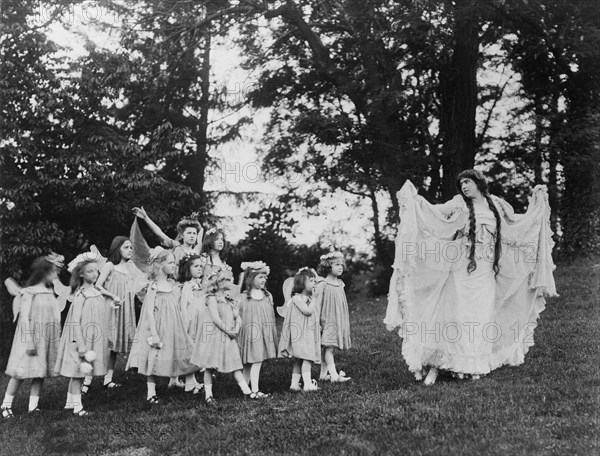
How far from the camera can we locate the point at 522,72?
Result: 754 inches

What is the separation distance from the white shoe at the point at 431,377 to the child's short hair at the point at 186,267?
10.8 ft

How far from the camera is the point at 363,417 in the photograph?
7016mm

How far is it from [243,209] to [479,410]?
54.5 ft

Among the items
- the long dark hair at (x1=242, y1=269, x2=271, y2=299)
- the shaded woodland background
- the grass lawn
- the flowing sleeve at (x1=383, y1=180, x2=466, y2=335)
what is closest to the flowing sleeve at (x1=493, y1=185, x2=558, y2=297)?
the flowing sleeve at (x1=383, y1=180, x2=466, y2=335)

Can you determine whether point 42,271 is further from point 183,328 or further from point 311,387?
point 311,387

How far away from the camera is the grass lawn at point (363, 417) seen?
6.28 metres

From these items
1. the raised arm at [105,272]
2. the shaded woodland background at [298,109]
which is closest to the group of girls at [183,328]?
the raised arm at [105,272]

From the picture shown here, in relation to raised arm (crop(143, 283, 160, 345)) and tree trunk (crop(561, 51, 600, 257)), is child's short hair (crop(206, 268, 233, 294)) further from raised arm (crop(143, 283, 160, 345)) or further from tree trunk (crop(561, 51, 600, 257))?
tree trunk (crop(561, 51, 600, 257))

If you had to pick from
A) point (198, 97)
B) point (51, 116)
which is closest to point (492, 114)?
point (198, 97)

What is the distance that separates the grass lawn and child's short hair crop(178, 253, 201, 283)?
155 centimetres

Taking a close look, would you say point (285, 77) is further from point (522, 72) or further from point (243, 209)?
point (522, 72)

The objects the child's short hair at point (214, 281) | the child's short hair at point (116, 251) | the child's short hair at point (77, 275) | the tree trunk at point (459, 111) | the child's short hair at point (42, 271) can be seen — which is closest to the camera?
the child's short hair at point (214, 281)

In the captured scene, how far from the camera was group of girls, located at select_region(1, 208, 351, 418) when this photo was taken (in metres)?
8.63

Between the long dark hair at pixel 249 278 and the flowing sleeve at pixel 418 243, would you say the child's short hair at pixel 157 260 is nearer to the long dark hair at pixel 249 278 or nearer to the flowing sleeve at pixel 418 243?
the long dark hair at pixel 249 278
